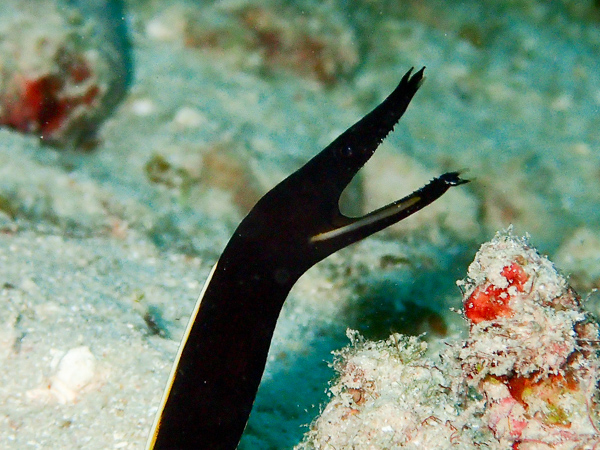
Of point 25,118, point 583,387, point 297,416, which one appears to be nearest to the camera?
point 583,387

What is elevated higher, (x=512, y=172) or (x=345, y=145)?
(x=512, y=172)

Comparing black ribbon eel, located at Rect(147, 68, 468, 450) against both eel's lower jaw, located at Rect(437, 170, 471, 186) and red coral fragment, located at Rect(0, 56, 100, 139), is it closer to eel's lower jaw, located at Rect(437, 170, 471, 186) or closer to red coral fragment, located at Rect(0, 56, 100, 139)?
eel's lower jaw, located at Rect(437, 170, 471, 186)

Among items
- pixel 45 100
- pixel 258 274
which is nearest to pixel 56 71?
pixel 45 100

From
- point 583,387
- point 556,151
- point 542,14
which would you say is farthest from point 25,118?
point 542,14

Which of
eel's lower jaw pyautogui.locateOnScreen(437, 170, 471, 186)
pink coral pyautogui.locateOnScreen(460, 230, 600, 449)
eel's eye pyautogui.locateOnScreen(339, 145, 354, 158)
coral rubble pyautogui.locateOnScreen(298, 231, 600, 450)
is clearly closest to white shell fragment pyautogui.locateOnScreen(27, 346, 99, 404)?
coral rubble pyautogui.locateOnScreen(298, 231, 600, 450)

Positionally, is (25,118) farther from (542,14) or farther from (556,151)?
(542,14)

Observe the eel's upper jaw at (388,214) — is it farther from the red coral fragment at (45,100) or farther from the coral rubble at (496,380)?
the red coral fragment at (45,100)

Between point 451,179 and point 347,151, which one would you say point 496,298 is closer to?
point 451,179
